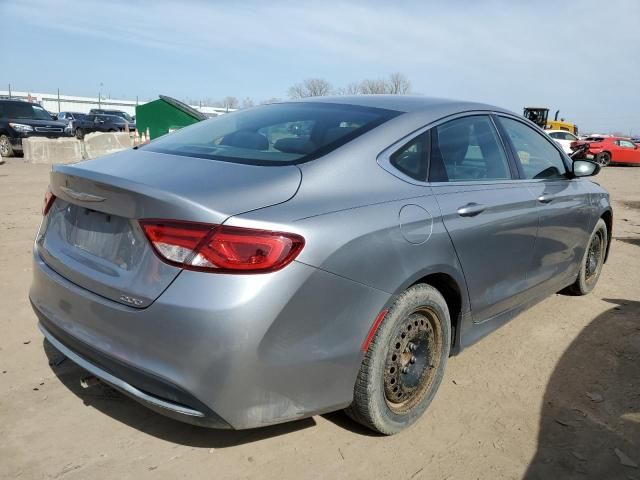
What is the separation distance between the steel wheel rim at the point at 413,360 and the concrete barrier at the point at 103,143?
1572cm

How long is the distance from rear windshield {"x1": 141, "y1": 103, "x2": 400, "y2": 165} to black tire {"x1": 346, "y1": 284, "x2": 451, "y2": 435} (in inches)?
33.1

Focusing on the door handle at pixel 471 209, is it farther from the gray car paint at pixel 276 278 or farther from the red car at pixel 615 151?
the red car at pixel 615 151

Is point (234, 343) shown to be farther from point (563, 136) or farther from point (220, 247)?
point (563, 136)

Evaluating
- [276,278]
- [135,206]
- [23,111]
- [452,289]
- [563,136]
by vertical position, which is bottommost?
[452,289]

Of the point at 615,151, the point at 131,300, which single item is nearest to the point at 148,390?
the point at 131,300

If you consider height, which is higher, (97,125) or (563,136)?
(563,136)

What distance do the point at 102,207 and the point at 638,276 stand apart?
5.60 meters

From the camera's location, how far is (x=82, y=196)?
2.31 m

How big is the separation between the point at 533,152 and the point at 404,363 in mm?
2051

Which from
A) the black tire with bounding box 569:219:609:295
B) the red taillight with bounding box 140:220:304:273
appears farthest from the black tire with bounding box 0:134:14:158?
the red taillight with bounding box 140:220:304:273

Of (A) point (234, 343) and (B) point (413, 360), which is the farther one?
(B) point (413, 360)

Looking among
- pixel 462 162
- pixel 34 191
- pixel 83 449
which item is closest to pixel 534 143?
pixel 462 162

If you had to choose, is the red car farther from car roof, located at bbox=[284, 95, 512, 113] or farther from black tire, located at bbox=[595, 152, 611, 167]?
car roof, located at bbox=[284, 95, 512, 113]

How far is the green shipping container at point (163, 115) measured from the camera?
11383 millimetres
